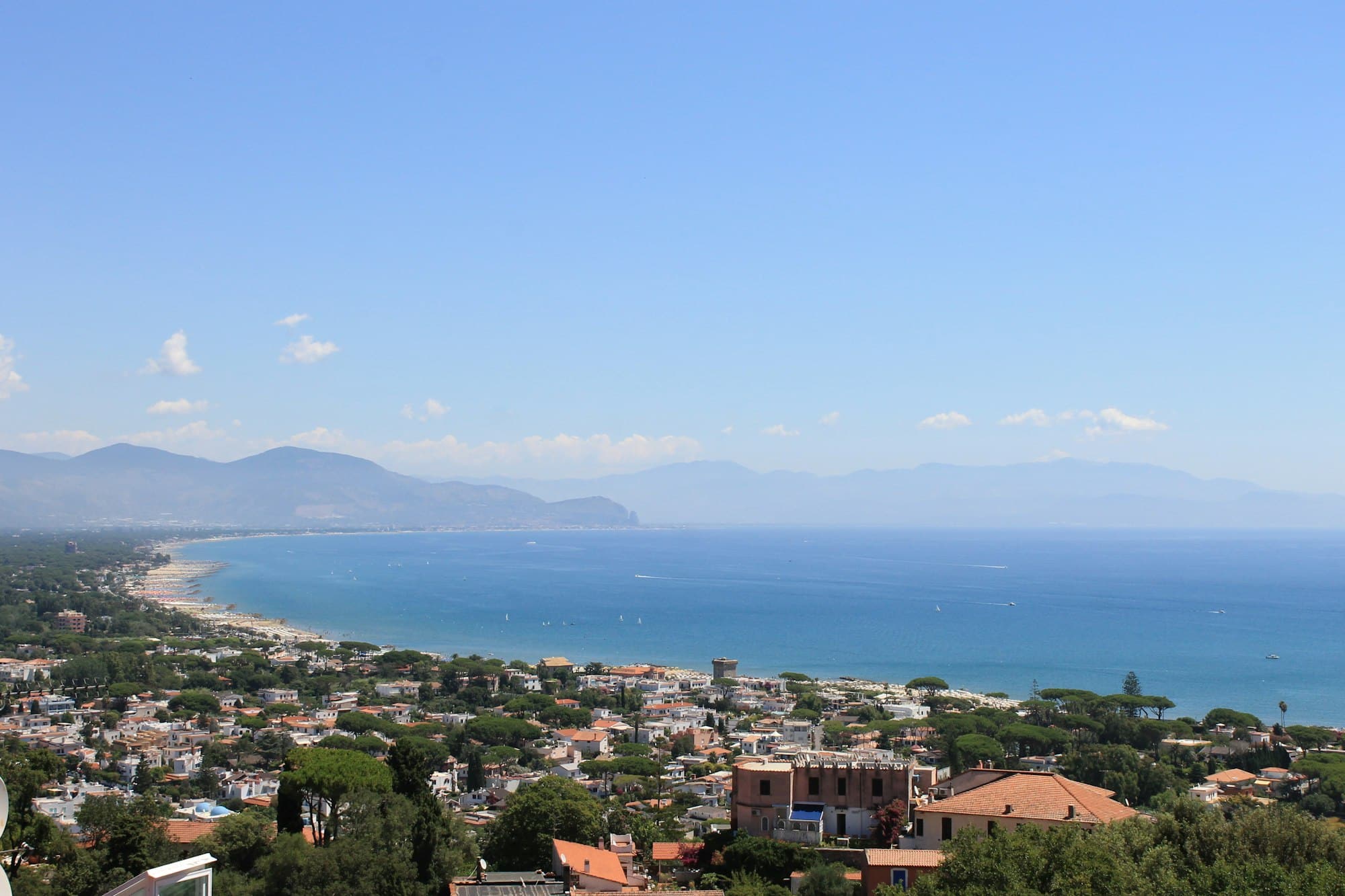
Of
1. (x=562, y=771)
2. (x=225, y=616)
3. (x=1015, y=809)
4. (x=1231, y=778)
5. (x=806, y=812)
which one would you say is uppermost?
(x=1015, y=809)

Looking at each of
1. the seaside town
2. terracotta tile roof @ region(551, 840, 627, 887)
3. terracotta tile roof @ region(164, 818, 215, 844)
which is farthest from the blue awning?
terracotta tile roof @ region(164, 818, 215, 844)

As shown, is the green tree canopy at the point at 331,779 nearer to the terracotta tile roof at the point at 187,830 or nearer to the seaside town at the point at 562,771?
the seaside town at the point at 562,771

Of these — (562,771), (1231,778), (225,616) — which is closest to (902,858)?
(1231,778)

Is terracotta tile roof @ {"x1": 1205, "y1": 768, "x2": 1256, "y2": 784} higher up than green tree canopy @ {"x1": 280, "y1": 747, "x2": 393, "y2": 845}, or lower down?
lower down

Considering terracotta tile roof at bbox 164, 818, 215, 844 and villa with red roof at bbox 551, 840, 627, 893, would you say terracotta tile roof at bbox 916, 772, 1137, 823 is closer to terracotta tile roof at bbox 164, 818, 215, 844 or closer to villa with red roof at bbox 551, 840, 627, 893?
villa with red roof at bbox 551, 840, 627, 893

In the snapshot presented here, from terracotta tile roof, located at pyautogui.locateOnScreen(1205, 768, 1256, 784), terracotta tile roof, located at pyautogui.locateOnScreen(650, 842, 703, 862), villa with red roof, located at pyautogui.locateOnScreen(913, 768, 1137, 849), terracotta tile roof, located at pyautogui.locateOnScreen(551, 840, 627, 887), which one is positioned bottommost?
terracotta tile roof, located at pyautogui.locateOnScreen(1205, 768, 1256, 784)

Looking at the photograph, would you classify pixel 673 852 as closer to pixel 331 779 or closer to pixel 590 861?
pixel 590 861
